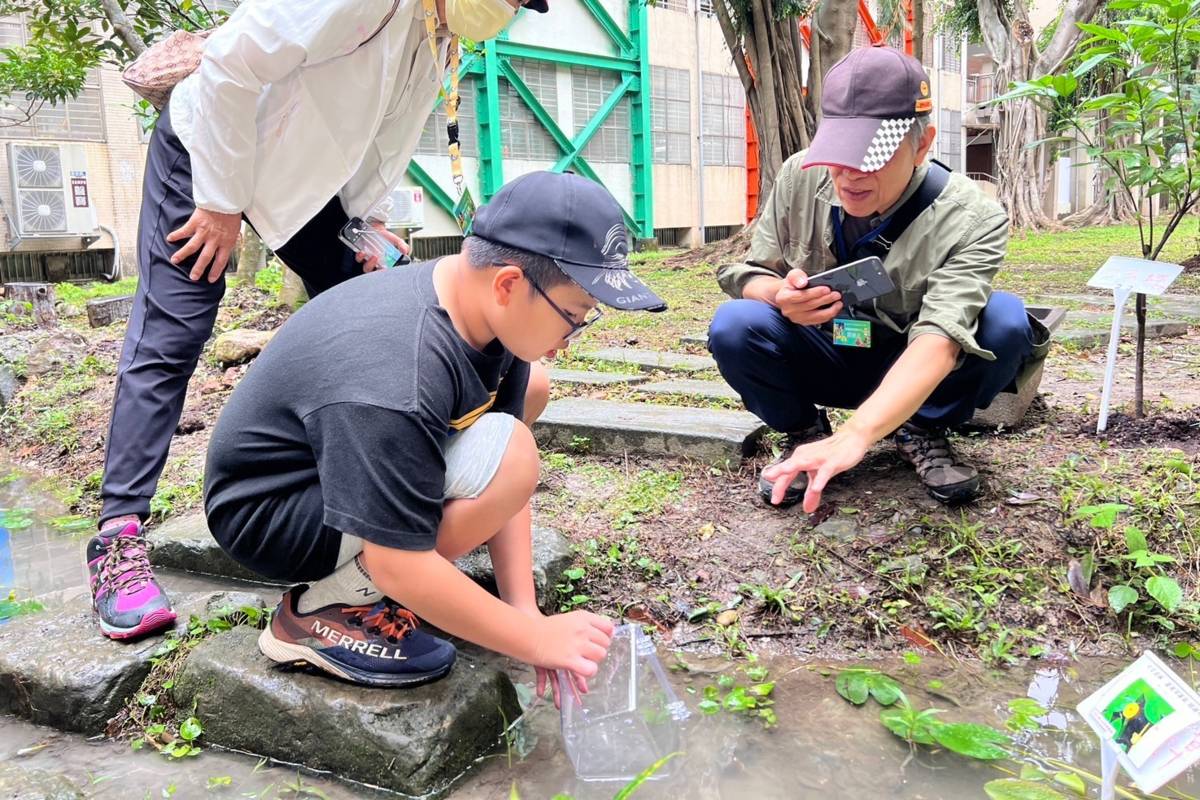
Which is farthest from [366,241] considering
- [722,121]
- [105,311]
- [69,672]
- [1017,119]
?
[722,121]

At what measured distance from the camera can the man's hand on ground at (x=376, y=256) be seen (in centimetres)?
230

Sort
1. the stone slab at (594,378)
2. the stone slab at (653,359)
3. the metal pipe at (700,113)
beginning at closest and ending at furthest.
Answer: the stone slab at (594,378) < the stone slab at (653,359) < the metal pipe at (700,113)

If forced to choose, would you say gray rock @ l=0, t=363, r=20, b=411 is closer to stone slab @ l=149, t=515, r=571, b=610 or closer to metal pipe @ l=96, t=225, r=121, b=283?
stone slab @ l=149, t=515, r=571, b=610

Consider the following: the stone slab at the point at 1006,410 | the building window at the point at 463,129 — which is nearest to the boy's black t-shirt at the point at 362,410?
the stone slab at the point at 1006,410

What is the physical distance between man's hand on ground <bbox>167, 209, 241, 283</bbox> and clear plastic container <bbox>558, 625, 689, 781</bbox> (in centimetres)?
119

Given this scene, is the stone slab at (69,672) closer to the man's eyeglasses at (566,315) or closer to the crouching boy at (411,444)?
the crouching boy at (411,444)

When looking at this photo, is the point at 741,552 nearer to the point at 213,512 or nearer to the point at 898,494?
the point at 898,494

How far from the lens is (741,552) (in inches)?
89.9

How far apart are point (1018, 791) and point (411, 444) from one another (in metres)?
1.07

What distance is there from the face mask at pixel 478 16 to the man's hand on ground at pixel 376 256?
0.58 m

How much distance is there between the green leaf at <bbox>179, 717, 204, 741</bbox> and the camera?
168 cm

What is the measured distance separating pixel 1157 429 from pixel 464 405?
2.15 meters

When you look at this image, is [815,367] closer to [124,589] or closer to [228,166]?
[228,166]

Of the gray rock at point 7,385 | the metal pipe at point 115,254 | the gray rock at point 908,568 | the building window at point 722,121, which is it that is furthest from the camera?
the building window at point 722,121
